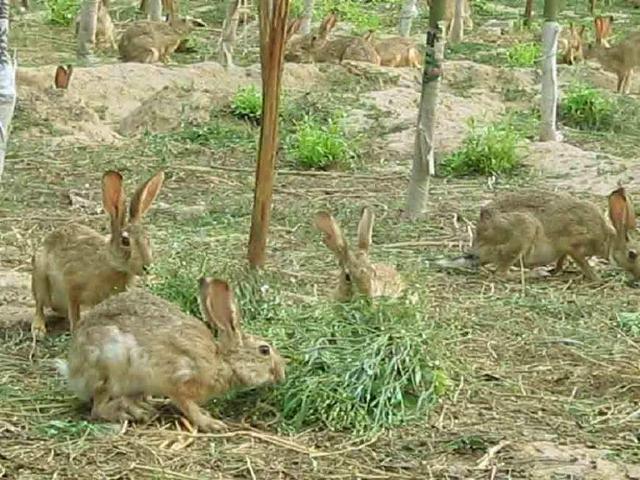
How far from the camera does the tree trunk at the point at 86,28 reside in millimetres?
19047

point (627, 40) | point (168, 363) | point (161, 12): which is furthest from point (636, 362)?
point (161, 12)

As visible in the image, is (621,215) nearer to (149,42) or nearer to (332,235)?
(332,235)

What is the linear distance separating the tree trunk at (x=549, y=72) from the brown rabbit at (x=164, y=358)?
7.93 metres

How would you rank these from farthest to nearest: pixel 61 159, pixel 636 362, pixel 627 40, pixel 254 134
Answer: pixel 627 40
pixel 254 134
pixel 61 159
pixel 636 362

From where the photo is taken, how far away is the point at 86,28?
63.1 ft

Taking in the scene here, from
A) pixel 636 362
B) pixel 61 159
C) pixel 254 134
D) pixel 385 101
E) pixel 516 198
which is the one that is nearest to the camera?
pixel 636 362

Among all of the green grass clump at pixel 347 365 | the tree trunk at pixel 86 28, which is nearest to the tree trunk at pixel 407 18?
the tree trunk at pixel 86 28

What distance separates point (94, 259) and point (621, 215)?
12.4 ft

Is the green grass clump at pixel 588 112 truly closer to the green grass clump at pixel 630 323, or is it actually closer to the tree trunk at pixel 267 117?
the green grass clump at pixel 630 323

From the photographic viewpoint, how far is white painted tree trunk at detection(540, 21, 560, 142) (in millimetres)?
13477

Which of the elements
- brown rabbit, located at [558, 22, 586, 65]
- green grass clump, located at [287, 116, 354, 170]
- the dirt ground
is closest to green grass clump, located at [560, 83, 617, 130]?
the dirt ground

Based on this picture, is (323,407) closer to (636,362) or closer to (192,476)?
(192,476)

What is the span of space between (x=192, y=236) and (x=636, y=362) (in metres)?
3.86

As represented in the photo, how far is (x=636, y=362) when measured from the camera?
7.30 m
